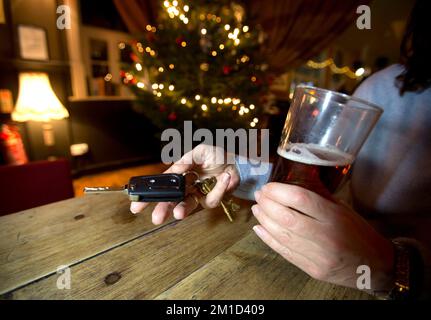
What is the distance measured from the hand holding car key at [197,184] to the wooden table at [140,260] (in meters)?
0.06

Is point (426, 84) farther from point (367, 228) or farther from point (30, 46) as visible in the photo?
point (30, 46)

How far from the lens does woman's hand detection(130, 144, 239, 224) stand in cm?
51

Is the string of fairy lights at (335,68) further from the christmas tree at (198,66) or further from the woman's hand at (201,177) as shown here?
the woman's hand at (201,177)

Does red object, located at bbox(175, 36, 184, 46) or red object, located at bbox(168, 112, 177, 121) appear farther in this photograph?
red object, located at bbox(168, 112, 177, 121)

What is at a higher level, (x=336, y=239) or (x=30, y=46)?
(x=30, y=46)

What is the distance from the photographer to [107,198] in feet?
2.26

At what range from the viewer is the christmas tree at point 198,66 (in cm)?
204

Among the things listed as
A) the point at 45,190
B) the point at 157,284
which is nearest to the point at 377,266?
the point at 157,284

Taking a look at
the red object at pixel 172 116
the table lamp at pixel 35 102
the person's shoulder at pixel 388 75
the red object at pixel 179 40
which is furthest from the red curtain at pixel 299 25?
the table lamp at pixel 35 102

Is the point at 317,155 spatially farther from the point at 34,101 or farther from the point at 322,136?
the point at 34,101

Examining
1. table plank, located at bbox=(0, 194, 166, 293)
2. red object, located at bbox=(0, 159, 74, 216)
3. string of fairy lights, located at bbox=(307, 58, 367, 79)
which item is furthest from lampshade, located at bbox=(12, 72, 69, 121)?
string of fairy lights, located at bbox=(307, 58, 367, 79)

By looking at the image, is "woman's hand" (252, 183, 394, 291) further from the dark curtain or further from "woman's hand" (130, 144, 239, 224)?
the dark curtain

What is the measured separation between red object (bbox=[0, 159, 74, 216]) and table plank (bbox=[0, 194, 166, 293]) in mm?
388
